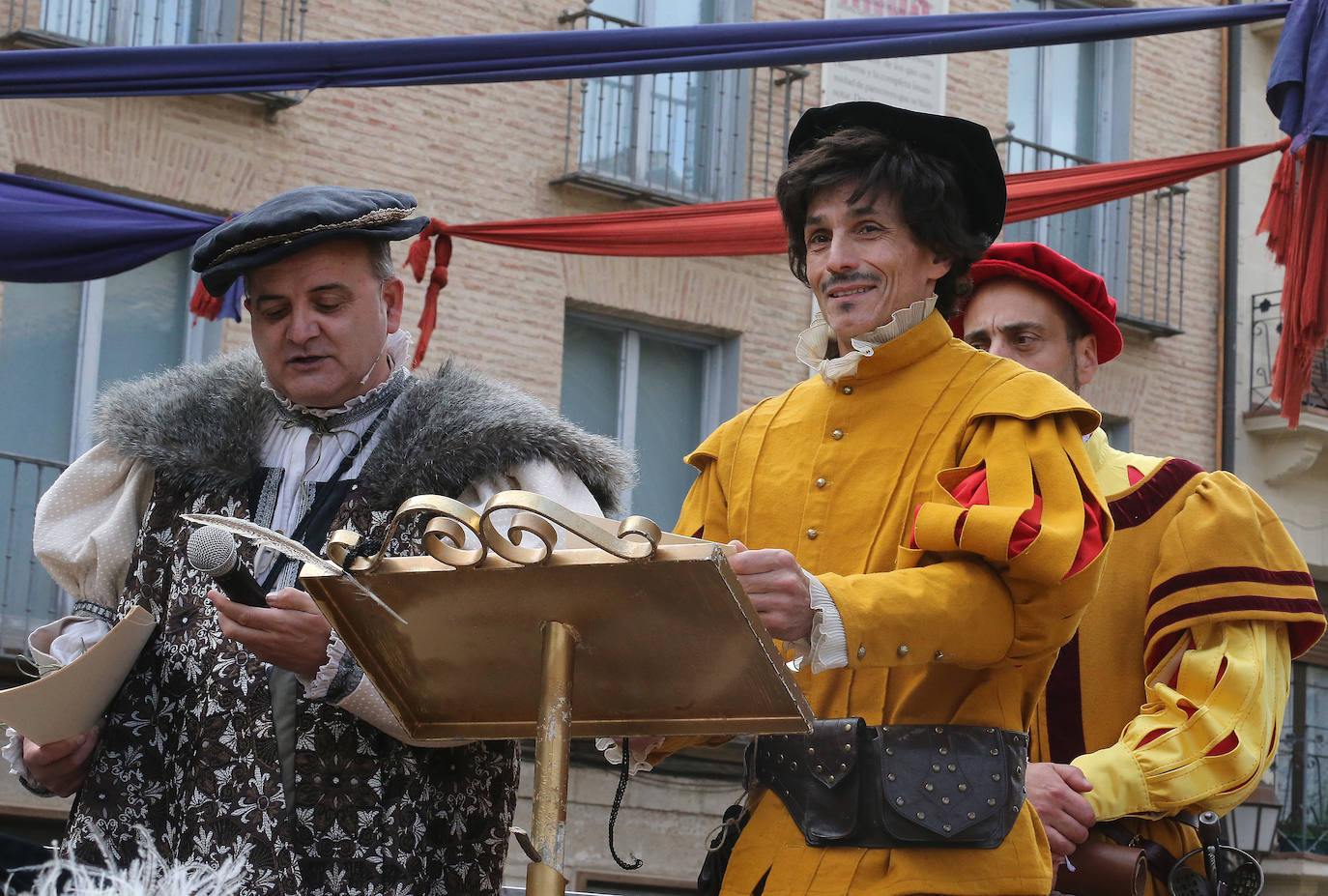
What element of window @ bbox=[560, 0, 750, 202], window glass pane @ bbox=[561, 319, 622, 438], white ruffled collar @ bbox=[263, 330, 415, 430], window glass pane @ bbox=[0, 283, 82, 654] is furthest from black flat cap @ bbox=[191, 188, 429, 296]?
window @ bbox=[560, 0, 750, 202]

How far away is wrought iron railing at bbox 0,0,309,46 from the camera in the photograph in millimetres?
9250

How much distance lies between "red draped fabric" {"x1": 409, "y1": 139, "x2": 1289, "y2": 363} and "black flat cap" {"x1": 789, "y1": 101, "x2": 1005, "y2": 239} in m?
2.25

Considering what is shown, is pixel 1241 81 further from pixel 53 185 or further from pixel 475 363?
pixel 53 185

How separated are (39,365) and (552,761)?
7.77 metres

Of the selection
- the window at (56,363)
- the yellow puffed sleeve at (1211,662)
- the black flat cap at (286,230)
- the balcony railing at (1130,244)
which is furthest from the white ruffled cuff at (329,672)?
the balcony railing at (1130,244)

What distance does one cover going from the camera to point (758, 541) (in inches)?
108

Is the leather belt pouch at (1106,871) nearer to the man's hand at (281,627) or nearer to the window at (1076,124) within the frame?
the man's hand at (281,627)

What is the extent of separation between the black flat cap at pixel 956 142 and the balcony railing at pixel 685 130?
7986 mm

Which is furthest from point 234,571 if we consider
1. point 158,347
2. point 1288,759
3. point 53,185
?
point 1288,759

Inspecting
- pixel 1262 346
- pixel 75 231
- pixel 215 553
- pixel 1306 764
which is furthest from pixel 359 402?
pixel 1262 346

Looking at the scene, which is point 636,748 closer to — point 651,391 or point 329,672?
point 329,672

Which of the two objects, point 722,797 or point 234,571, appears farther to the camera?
point 722,797

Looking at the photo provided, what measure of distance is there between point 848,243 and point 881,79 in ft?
29.9

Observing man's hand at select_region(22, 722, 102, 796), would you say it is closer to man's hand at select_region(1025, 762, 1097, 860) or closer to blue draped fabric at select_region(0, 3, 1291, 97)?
blue draped fabric at select_region(0, 3, 1291, 97)
